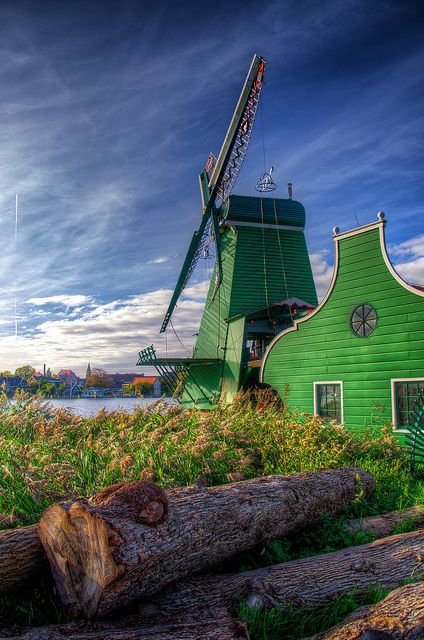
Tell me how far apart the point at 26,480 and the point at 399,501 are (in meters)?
5.40

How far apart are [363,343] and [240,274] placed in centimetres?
984

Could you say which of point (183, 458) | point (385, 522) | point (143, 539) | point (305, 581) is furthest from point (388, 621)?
point (183, 458)

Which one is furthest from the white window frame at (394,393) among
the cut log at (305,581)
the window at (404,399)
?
the cut log at (305,581)

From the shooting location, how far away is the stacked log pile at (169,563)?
14.1 ft

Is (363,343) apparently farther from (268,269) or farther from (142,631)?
(268,269)

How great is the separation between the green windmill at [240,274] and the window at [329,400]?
566cm

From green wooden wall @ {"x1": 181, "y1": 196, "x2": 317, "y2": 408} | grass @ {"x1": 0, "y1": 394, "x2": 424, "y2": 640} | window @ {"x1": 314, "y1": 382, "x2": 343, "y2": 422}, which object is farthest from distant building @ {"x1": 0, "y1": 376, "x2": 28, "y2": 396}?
green wooden wall @ {"x1": 181, "y1": 196, "x2": 317, "y2": 408}

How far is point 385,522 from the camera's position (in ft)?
22.7

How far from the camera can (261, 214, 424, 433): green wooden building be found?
38.4 ft

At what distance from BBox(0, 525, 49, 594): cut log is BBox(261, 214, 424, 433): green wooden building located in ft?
29.0

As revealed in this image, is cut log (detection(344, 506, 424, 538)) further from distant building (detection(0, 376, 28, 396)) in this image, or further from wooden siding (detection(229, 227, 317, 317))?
wooden siding (detection(229, 227, 317, 317))

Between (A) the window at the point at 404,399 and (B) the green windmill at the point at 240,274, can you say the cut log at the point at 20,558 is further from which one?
(B) the green windmill at the point at 240,274

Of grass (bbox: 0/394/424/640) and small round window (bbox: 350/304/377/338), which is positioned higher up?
small round window (bbox: 350/304/377/338)

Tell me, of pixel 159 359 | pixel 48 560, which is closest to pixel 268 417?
pixel 48 560
